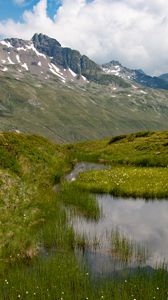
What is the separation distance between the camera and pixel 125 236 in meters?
22.1

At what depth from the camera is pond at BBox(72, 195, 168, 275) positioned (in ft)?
60.0

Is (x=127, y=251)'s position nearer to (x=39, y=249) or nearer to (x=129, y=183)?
(x=39, y=249)

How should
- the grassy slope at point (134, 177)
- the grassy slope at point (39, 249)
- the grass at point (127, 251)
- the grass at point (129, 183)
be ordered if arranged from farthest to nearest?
the grassy slope at point (134, 177) < the grass at point (129, 183) < the grass at point (127, 251) < the grassy slope at point (39, 249)

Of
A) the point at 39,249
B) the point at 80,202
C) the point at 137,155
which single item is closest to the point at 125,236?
the point at 39,249

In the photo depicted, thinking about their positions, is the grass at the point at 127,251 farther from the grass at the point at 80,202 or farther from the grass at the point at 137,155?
the grass at the point at 137,155

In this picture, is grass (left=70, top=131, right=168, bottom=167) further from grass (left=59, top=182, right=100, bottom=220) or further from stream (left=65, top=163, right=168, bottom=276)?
stream (left=65, top=163, right=168, bottom=276)

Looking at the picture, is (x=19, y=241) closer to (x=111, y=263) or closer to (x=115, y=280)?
(x=111, y=263)

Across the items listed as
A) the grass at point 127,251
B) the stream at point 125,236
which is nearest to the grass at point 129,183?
the stream at point 125,236

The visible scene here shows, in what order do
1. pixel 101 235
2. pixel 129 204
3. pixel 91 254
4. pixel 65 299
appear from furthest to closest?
pixel 129 204 → pixel 101 235 → pixel 91 254 → pixel 65 299

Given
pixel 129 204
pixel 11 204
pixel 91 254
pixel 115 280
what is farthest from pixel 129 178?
pixel 115 280

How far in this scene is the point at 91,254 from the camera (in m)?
19.5

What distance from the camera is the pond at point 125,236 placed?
720 inches

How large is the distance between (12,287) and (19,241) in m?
4.89

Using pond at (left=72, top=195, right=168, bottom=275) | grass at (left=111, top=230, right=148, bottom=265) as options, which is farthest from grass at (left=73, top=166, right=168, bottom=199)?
grass at (left=111, top=230, right=148, bottom=265)
